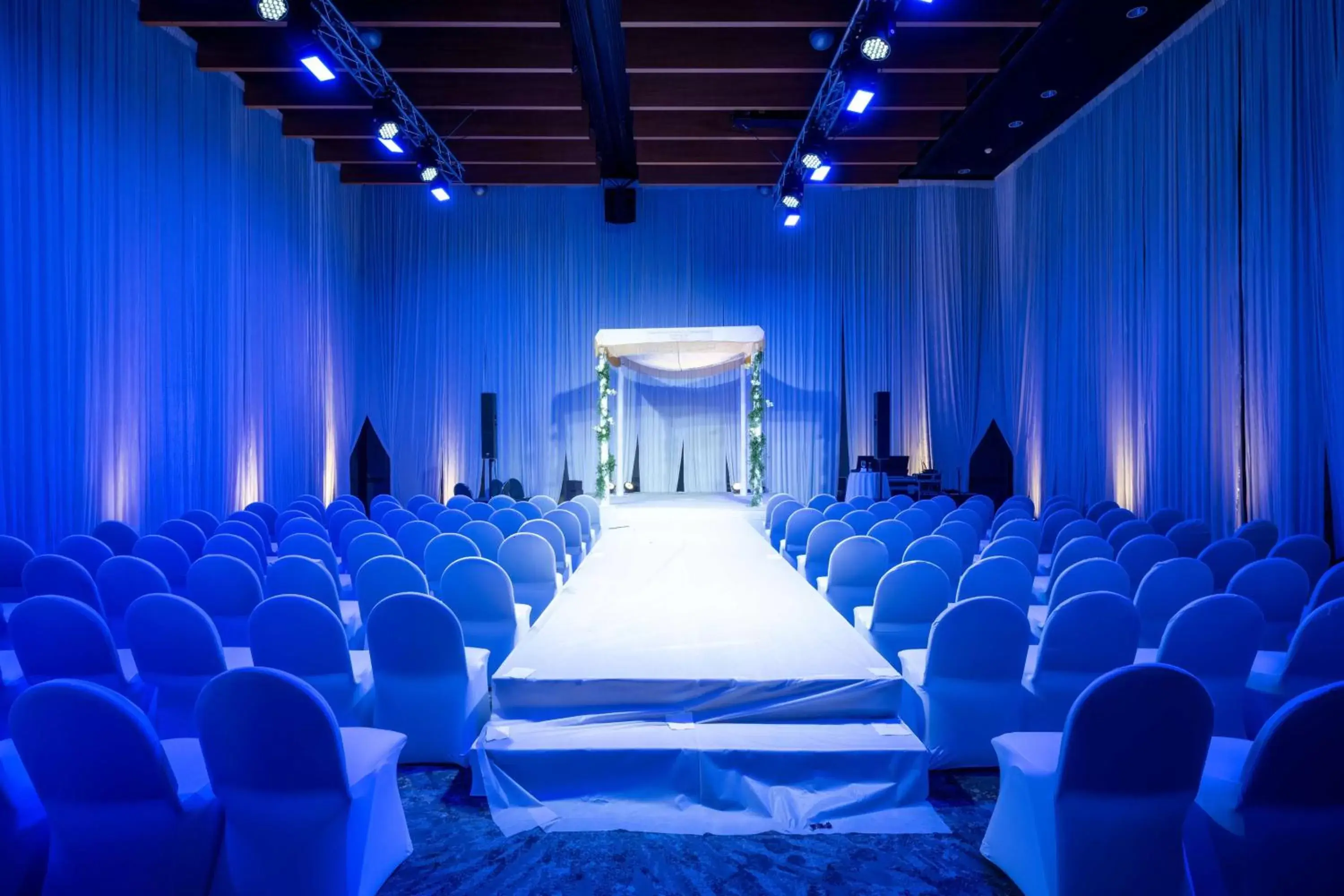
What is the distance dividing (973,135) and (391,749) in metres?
12.2

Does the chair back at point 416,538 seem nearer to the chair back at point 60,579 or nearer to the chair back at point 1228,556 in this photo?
the chair back at point 60,579

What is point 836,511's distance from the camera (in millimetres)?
8359

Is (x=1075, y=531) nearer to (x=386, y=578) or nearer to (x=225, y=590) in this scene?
(x=386, y=578)

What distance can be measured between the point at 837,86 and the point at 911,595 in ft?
21.9

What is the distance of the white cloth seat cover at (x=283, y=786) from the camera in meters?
2.14

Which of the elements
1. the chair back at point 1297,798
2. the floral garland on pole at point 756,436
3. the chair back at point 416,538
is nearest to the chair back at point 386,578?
the chair back at point 416,538

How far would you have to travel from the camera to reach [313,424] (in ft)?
41.5

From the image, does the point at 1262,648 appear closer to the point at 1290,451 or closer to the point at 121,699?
the point at 1290,451

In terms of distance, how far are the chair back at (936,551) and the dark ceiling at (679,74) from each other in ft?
16.2

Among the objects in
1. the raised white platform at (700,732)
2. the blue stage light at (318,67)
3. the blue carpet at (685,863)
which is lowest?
the blue carpet at (685,863)

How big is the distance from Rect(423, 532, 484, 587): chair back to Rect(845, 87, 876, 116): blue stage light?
5.91m

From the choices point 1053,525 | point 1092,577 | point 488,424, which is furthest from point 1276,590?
point 488,424

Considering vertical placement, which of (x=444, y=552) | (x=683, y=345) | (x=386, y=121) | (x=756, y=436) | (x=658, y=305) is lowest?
(x=444, y=552)

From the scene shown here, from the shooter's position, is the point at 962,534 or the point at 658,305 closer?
the point at 962,534
